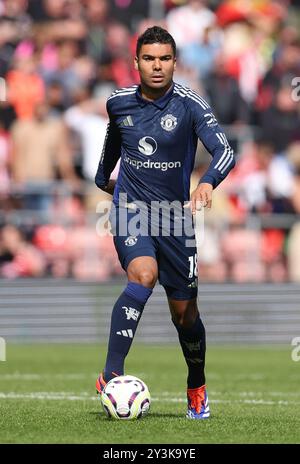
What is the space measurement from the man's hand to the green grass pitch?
139 cm

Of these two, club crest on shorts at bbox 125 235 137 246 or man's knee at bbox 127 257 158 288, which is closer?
man's knee at bbox 127 257 158 288

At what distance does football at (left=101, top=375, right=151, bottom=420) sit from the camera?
7.39m

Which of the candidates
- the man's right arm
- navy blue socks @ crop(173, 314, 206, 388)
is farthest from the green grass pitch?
the man's right arm

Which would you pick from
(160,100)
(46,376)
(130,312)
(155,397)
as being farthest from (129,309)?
(46,376)

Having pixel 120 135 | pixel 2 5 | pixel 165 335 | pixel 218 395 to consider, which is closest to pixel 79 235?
pixel 165 335

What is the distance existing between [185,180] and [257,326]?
395 inches

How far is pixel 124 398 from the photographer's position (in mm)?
7383

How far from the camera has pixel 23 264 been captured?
689 inches

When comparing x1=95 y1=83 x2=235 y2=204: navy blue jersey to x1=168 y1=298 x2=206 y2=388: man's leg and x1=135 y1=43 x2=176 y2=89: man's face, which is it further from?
x1=168 y1=298 x2=206 y2=388: man's leg

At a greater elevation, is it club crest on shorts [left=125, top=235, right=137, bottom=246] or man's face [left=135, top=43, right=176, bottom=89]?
man's face [left=135, top=43, right=176, bottom=89]

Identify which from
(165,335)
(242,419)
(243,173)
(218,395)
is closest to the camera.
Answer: (242,419)

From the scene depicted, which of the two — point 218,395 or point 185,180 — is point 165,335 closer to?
point 218,395

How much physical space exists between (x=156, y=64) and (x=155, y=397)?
349cm

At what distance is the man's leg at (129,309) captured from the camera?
7.51 m
